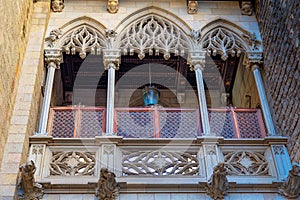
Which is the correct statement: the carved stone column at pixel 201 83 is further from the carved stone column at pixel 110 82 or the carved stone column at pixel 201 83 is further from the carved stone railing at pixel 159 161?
the carved stone column at pixel 110 82

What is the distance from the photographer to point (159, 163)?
7.49 metres

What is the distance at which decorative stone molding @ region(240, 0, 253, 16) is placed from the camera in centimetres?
973

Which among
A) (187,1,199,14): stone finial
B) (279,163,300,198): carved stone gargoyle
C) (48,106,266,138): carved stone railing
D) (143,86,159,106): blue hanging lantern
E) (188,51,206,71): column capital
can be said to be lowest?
(279,163,300,198): carved stone gargoyle

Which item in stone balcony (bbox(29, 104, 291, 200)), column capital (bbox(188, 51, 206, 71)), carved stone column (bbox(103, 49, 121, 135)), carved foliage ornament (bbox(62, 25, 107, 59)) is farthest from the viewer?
carved foliage ornament (bbox(62, 25, 107, 59))

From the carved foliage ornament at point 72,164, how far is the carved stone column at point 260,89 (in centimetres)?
297

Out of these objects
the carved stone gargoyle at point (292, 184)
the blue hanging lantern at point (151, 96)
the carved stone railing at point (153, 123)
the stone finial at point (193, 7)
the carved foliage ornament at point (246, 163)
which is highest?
the stone finial at point (193, 7)

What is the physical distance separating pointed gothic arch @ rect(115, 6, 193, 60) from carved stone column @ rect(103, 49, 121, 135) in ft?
0.77

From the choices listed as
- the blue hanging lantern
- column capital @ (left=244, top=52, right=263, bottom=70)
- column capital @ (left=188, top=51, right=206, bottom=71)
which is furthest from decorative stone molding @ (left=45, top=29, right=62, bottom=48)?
column capital @ (left=244, top=52, right=263, bottom=70)

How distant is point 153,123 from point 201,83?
1.21 metres

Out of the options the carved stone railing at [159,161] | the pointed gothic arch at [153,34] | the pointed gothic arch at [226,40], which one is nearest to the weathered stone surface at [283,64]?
the pointed gothic arch at [226,40]

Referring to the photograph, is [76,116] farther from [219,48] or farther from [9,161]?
[219,48]

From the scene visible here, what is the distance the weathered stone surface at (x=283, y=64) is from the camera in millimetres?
7338

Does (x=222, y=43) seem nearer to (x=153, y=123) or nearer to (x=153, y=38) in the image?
(x=153, y=38)

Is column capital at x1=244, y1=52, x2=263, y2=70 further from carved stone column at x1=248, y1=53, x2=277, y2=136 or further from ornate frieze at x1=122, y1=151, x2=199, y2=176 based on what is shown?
ornate frieze at x1=122, y1=151, x2=199, y2=176
